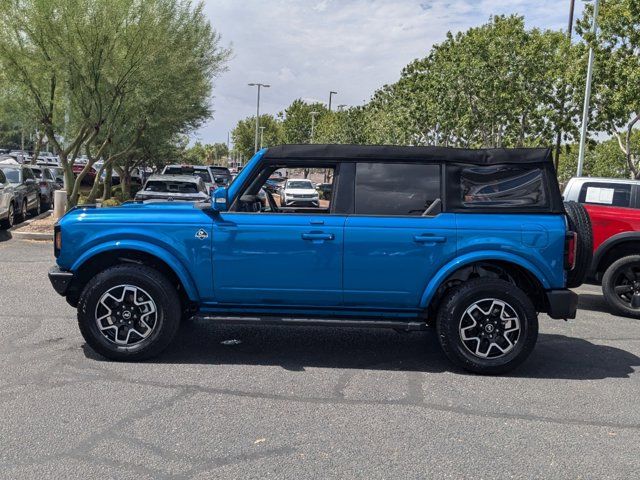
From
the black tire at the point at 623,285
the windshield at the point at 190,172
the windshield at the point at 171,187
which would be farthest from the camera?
the windshield at the point at 190,172

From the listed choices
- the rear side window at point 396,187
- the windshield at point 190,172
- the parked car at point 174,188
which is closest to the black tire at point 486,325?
the rear side window at point 396,187

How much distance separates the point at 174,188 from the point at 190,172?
31.1ft

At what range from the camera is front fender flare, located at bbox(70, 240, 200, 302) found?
5070mm

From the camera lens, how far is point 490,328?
16.6ft

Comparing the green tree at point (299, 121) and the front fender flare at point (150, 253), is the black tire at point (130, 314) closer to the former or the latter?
the front fender flare at point (150, 253)

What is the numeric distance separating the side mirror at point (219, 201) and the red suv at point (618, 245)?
5124 mm

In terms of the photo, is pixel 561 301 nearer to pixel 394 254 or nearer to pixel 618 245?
pixel 394 254

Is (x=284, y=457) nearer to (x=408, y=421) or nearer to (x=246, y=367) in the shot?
(x=408, y=421)

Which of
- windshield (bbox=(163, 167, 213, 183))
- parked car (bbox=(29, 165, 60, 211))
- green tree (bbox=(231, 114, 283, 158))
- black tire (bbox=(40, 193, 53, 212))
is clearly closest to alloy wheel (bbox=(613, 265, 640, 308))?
windshield (bbox=(163, 167, 213, 183))

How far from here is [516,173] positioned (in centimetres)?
524

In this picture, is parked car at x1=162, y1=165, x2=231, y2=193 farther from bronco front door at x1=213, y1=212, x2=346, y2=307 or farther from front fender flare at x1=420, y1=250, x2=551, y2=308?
front fender flare at x1=420, y1=250, x2=551, y2=308

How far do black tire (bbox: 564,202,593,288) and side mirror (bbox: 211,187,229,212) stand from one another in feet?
9.84

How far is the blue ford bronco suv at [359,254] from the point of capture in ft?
16.4

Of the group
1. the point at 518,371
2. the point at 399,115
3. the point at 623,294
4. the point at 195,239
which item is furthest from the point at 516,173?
the point at 399,115
